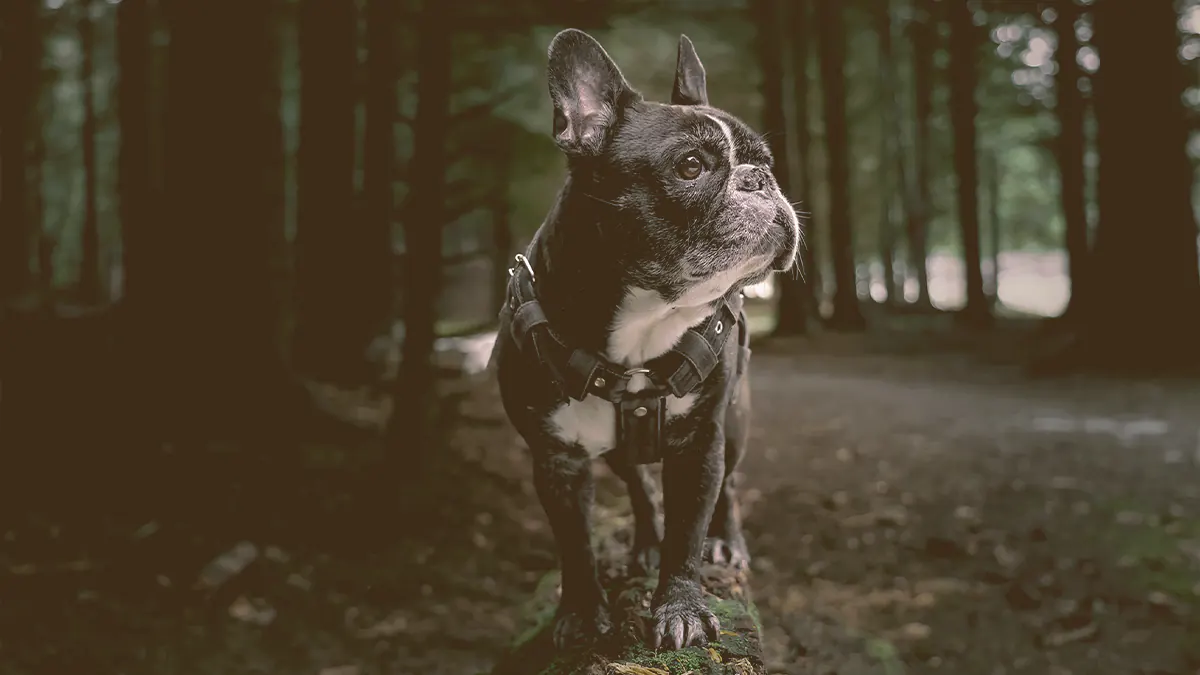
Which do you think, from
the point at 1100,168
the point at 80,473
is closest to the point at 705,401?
the point at 80,473

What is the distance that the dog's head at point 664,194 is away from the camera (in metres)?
2.76

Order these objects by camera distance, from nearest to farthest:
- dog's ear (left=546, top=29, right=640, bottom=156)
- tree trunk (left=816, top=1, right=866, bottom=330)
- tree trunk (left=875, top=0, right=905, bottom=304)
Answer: dog's ear (left=546, top=29, right=640, bottom=156), tree trunk (left=816, top=1, right=866, bottom=330), tree trunk (left=875, top=0, right=905, bottom=304)

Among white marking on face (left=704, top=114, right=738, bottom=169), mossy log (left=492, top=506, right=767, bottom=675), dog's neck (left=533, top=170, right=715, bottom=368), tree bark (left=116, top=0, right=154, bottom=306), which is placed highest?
tree bark (left=116, top=0, right=154, bottom=306)

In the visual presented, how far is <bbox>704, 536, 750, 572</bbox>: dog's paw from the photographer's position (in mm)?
3801

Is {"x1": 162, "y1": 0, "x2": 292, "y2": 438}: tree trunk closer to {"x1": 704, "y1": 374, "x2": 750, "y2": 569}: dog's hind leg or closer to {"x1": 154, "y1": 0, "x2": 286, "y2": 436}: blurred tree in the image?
{"x1": 154, "y1": 0, "x2": 286, "y2": 436}: blurred tree

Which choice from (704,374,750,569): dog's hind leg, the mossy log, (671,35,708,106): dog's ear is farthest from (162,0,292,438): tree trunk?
(671,35,708,106): dog's ear

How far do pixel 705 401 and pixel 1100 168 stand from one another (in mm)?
14749

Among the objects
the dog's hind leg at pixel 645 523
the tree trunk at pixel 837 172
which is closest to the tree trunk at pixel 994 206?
the tree trunk at pixel 837 172

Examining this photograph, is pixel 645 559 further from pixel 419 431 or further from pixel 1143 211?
pixel 1143 211

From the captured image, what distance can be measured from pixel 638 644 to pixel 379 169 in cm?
804

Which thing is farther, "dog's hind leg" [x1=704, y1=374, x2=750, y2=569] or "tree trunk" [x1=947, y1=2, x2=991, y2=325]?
"tree trunk" [x1=947, y1=2, x2=991, y2=325]

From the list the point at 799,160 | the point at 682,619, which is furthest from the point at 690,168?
the point at 799,160

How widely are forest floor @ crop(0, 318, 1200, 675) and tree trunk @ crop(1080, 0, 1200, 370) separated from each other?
534 centimetres

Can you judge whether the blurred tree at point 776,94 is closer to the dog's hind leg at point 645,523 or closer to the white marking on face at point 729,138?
the dog's hind leg at point 645,523
